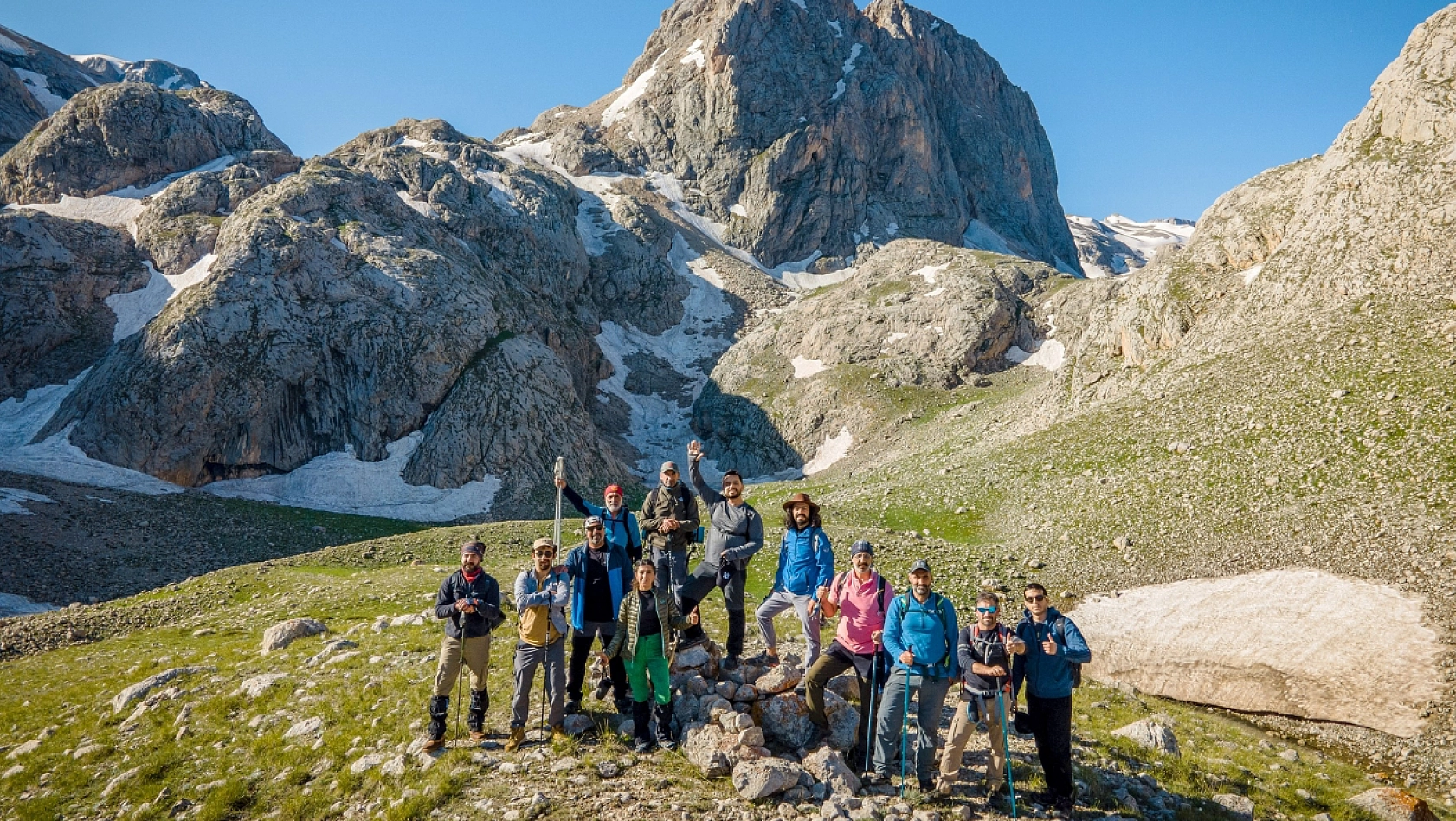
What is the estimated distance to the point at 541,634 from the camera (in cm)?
1188

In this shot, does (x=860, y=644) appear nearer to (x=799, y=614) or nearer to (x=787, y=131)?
(x=799, y=614)

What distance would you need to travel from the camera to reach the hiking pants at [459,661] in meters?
11.8

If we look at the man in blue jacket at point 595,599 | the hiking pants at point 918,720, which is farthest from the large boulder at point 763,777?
the man in blue jacket at point 595,599

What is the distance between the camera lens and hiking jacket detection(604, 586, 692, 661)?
11.4 metres

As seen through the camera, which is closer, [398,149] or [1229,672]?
[1229,672]

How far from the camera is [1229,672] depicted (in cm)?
2031

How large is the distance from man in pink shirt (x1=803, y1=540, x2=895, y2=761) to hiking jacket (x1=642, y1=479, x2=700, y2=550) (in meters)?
3.62

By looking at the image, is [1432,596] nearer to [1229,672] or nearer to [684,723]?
[1229,672]

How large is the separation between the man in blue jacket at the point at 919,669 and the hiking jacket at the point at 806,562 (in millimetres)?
2126

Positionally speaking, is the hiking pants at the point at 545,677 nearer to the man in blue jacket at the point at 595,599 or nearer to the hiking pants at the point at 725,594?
the man in blue jacket at the point at 595,599

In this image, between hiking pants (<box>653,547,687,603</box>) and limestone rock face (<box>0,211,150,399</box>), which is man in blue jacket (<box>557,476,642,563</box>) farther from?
limestone rock face (<box>0,211,150,399</box>)

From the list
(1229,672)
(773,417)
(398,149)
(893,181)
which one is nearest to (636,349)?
(773,417)

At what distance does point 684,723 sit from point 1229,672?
1794cm

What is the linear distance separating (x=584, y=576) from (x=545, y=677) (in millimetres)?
1806
